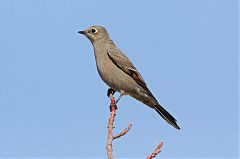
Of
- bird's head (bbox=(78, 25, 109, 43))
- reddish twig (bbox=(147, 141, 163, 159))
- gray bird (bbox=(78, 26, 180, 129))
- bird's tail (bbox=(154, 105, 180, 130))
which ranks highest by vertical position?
bird's head (bbox=(78, 25, 109, 43))

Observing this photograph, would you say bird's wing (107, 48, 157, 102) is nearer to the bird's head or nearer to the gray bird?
the gray bird

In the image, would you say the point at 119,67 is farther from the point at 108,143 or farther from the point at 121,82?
the point at 108,143

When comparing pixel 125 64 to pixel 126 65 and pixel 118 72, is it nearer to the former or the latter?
pixel 126 65

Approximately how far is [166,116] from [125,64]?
183 cm

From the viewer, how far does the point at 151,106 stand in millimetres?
12023

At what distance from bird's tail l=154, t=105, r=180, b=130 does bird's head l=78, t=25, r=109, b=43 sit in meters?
2.40

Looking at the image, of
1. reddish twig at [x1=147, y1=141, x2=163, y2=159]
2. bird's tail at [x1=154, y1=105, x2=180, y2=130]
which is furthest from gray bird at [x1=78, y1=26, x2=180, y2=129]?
reddish twig at [x1=147, y1=141, x2=163, y2=159]

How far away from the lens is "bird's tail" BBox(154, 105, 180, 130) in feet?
35.1

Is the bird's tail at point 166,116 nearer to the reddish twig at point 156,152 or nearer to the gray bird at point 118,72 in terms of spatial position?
the gray bird at point 118,72

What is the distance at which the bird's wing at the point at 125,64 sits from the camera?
1195cm

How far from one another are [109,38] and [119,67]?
127 centimetres

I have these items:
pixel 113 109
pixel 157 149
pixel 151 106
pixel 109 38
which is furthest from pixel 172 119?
pixel 157 149

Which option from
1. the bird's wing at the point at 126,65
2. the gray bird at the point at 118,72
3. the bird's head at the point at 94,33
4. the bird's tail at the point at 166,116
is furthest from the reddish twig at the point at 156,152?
the bird's head at the point at 94,33

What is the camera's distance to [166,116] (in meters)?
11.2
